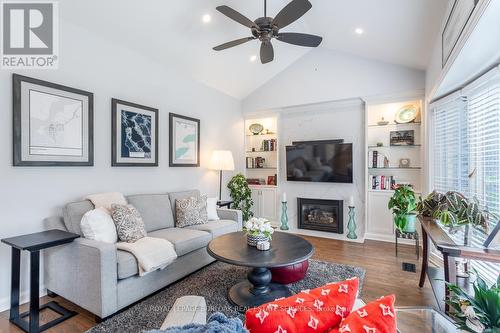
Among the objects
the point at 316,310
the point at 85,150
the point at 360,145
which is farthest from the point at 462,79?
the point at 85,150

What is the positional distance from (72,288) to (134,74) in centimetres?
263

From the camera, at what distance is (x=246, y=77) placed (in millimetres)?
4969

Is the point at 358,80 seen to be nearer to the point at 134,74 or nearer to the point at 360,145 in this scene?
the point at 360,145

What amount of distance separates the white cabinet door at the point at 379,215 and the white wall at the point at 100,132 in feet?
9.49

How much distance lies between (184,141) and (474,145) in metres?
3.78

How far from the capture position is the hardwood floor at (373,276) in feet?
7.04

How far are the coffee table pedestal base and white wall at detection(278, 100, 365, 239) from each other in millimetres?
2554

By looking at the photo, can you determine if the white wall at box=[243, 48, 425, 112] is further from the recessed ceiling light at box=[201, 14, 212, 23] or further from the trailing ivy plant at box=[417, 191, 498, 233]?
the trailing ivy plant at box=[417, 191, 498, 233]

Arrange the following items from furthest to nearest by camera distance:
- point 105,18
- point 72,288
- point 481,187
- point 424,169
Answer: point 424,169, point 105,18, point 481,187, point 72,288

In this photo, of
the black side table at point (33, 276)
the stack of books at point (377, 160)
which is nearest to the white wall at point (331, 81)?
the stack of books at point (377, 160)

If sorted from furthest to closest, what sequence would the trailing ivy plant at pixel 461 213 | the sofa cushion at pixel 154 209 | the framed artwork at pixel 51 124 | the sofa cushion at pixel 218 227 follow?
1. the sofa cushion at pixel 218 227
2. the sofa cushion at pixel 154 209
3. the framed artwork at pixel 51 124
4. the trailing ivy plant at pixel 461 213

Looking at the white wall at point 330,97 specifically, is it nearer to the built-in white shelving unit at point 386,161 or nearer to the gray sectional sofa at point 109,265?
the built-in white shelving unit at point 386,161

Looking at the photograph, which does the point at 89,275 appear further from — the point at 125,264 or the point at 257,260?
the point at 257,260

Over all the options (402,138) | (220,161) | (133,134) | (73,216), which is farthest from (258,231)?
(402,138)
